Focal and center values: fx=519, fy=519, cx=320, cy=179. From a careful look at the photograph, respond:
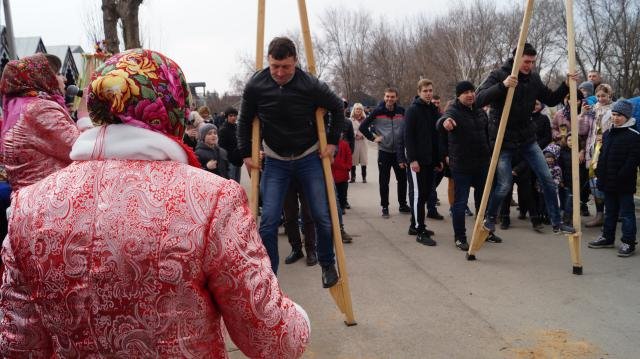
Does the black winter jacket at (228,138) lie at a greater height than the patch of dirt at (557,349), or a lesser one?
greater

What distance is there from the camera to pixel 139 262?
1351 mm

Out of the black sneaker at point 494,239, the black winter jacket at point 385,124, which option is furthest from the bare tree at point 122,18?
the black sneaker at point 494,239

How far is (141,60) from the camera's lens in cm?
148

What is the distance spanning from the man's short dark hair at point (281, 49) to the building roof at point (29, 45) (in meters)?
18.3

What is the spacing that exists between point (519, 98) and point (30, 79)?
4.89 m

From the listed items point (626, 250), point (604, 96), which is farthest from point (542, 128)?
point (626, 250)

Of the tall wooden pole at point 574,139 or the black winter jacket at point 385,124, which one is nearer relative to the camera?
the tall wooden pole at point 574,139

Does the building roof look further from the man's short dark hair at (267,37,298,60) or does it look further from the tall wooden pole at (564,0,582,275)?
the tall wooden pole at (564,0,582,275)

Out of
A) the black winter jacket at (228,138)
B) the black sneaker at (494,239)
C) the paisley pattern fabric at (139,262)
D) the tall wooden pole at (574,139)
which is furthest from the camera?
the black winter jacket at (228,138)

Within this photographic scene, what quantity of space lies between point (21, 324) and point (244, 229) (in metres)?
0.72

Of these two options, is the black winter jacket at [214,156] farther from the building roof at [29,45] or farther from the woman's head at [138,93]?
the building roof at [29,45]

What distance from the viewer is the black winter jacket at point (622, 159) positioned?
580 centimetres

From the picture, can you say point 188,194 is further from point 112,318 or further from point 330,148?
point 330,148

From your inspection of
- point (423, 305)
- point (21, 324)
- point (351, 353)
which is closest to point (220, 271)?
point (21, 324)
